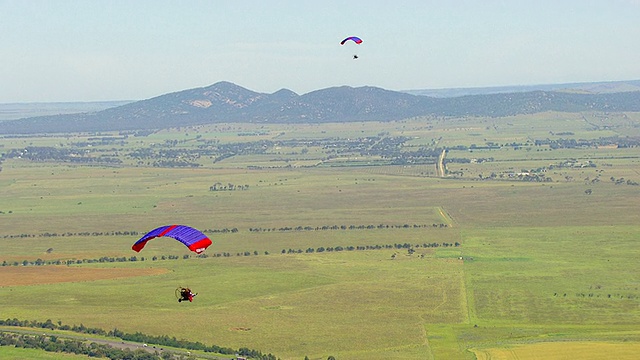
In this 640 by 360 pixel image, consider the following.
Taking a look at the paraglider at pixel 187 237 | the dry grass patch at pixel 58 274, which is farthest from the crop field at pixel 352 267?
the paraglider at pixel 187 237

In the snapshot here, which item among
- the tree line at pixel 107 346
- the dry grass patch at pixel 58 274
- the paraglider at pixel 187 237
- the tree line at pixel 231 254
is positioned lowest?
the tree line at pixel 107 346

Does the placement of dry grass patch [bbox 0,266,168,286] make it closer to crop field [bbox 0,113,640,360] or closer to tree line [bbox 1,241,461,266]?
crop field [bbox 0,113,640,360]

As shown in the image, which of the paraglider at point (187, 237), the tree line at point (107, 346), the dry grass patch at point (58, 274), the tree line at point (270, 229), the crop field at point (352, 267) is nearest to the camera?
the paraglider at point (187, 237)

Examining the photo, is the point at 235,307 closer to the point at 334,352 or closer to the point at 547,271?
the point at 334,352

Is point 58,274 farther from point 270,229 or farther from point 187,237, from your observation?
point 187,237

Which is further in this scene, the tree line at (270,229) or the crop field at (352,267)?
the tree line at (270,229)

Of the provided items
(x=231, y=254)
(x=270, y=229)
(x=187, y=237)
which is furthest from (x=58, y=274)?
(x=187, y=237)

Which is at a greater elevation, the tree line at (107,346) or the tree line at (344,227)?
the tree line at (344,227)

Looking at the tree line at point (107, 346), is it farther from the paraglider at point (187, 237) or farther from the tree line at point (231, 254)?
the tree line at point (231, 254)
